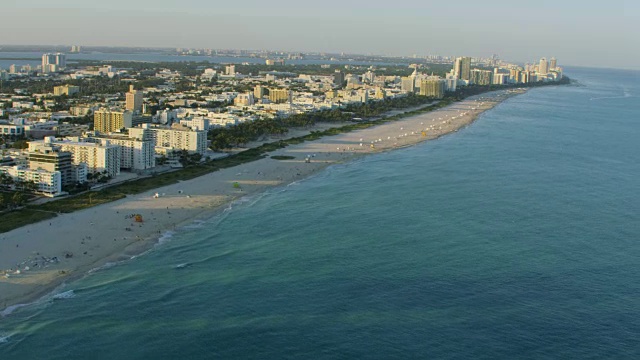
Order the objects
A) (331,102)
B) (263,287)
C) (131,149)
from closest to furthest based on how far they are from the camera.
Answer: (263,287) < (131,149) < (331,102)

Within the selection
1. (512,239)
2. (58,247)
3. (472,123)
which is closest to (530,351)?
(512,239)

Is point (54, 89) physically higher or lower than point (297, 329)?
higher

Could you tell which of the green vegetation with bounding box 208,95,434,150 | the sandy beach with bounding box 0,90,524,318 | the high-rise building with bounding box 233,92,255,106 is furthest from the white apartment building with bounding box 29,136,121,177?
the high-rise building with bounding box 233,92,255,106

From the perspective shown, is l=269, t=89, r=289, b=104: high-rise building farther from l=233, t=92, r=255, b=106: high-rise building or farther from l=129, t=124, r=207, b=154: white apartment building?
l=129, t=124, r=207, b=154: white apartment building

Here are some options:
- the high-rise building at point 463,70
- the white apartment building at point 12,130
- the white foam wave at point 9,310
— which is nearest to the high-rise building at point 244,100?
the white apartment building at point 12,130

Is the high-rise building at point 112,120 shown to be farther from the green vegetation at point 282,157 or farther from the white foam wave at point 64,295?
the white foam wave at point 64,295

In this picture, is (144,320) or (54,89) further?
(54,89)

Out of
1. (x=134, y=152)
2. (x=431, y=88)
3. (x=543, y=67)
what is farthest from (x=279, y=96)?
(x=543, y=67)

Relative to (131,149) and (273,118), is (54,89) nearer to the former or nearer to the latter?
(273,118)
